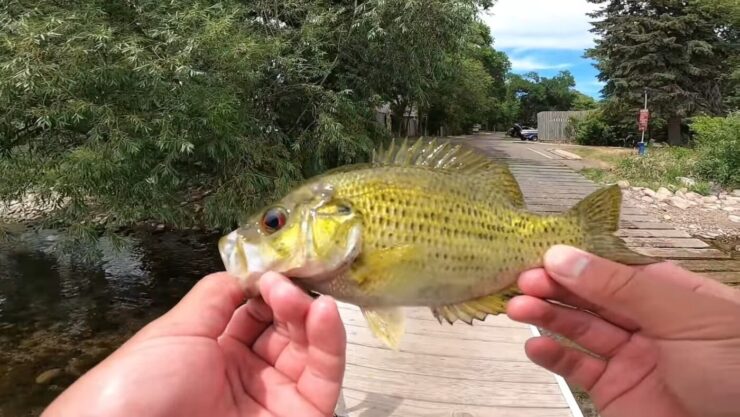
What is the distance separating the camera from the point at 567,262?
1848 mm

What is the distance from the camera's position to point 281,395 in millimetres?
1979

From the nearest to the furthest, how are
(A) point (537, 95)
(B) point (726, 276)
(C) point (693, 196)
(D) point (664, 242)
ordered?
(B) point (726, 276)
(D) point (664, 242)
(C) point (693, 196)
(A) point (537, 95)

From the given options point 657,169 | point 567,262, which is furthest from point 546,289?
point 657,169

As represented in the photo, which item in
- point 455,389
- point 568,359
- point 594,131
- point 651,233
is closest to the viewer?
point 568,359

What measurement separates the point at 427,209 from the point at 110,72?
745 centimetres

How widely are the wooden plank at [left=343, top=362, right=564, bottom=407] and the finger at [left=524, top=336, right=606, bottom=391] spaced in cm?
199

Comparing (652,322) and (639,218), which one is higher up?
(652,322)

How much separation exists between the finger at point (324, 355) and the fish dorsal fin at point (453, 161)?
60cm

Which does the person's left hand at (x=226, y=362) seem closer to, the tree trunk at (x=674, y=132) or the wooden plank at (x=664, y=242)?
the wooden plank at (x=664, y=242)

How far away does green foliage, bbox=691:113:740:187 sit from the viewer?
52.1ft

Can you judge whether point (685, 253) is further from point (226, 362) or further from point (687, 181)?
point (226, 362)

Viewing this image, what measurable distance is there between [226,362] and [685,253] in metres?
10.2

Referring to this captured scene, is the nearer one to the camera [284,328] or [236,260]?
[236,260]

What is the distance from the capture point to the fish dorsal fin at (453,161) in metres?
2.00
